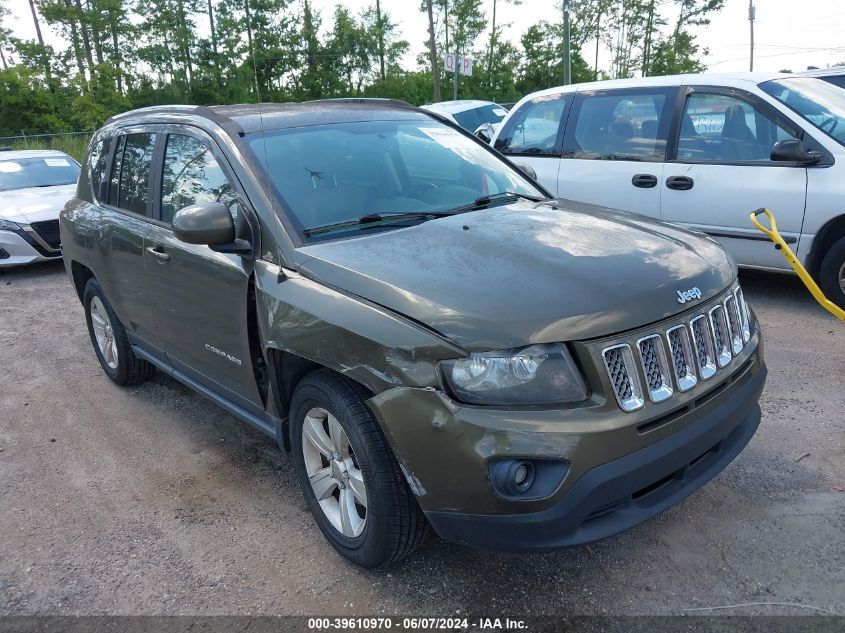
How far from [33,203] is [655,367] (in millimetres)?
9318

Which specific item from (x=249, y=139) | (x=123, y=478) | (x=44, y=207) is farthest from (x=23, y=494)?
(x=44, y=207)

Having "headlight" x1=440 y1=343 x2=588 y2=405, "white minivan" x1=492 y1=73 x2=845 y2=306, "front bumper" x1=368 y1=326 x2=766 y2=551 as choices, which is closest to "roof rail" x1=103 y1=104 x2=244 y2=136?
"front bumper" x1=368 y1=326 x2=766 y2=551

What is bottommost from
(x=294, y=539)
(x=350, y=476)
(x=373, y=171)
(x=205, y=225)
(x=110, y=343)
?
(x=294, y=539)

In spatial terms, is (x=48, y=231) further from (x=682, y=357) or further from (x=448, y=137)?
(x=682, y=357)

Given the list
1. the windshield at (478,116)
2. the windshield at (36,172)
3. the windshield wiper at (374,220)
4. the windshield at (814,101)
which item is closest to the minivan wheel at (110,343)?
the windshield wiper at (374,220)

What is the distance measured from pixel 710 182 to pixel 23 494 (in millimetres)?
5303

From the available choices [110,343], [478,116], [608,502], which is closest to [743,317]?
[608,502]

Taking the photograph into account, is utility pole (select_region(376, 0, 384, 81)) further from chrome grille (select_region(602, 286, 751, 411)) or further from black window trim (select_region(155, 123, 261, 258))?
chrome grille (select_region(602, 286, 751, 411))

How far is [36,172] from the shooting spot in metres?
10.2

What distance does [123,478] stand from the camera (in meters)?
3.62

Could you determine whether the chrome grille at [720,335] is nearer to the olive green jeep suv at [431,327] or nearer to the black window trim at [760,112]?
the olive green jeep suv at [431,327]

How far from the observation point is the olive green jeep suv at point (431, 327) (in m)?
2.14

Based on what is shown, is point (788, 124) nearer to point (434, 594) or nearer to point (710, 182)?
point (710, 182)

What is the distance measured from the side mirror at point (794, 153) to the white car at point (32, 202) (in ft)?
27.2
